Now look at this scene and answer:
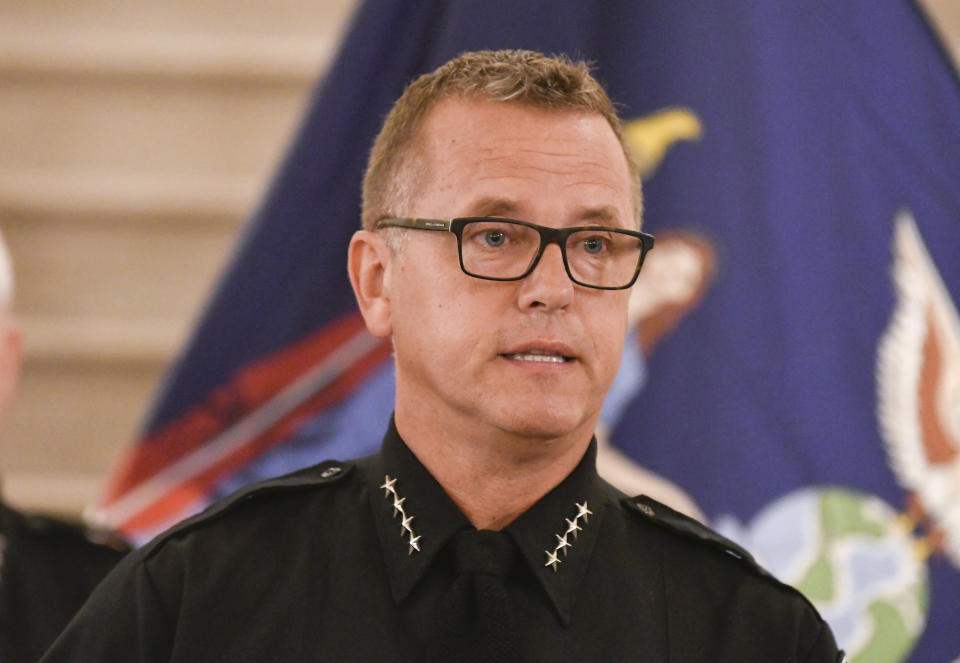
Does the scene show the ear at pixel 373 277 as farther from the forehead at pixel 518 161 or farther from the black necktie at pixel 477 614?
the black necktie at pixel 477 614

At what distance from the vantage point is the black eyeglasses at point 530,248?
1273mm

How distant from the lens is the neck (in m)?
1.33

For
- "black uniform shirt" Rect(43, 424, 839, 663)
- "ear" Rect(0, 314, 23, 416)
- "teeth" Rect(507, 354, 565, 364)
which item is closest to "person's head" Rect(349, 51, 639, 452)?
"teeth" Rect(507, 354, 565, 364)

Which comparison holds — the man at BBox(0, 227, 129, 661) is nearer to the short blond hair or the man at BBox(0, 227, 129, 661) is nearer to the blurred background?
the short blond hair

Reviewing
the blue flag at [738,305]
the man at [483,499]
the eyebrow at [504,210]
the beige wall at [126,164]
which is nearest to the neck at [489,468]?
the man at [483,499]

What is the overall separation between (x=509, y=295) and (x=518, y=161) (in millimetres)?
143

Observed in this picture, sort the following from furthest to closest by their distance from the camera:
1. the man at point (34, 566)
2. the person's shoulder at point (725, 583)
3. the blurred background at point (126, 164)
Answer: the blurred background at point (126, 164) < the man at point (34, 566) < the person's shoulder at point (725, 583)

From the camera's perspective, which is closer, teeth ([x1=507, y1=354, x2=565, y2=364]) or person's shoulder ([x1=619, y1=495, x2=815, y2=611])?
teeth ([x1=507, y1=354, x2=565, y2=364])

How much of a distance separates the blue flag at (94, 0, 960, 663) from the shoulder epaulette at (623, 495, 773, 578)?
25.5 inches

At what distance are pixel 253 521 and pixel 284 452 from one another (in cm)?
88

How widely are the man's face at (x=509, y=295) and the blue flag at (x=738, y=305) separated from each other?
0.79m

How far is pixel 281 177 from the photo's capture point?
7.51 feet

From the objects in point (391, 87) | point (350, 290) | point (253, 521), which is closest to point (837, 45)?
point (391, 87)

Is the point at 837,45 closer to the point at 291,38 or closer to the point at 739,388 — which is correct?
the point at 739,388
